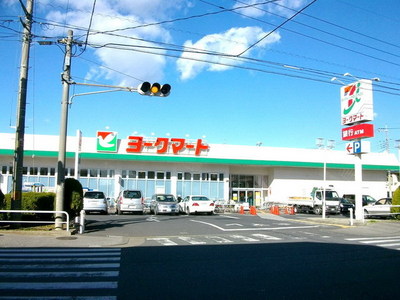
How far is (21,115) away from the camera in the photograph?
16.3 m

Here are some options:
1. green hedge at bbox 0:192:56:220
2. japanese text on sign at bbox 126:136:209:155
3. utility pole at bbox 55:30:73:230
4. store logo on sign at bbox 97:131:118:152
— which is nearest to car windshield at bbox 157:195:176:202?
japanese text on sign at bbox 126:136:209:155

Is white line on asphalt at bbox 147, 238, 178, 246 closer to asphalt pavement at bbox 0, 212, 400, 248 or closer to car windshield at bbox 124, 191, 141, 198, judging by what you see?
asphalt pavement at bbox 0, 212, 400, 248

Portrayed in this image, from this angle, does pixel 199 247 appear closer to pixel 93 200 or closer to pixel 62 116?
pixel 62 116

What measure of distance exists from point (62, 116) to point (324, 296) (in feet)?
42.1

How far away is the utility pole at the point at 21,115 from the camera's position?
633 inches

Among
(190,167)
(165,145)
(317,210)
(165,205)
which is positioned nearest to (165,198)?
(165,205)

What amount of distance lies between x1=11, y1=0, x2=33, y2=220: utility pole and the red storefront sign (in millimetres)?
18141

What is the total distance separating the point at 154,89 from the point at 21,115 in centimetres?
573

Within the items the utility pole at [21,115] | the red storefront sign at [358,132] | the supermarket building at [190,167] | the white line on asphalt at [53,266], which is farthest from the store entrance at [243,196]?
the white line on asphalt at [53,266]

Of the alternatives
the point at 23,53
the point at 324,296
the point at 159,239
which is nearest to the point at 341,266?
the point at 324,296

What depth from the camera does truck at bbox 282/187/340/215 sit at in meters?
32.4

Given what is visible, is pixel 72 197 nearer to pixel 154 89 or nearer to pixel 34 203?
pixel 34 203

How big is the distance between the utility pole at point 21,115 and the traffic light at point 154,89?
5.02 metres

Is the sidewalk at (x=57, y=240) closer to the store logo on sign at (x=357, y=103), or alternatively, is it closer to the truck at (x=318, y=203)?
the store logo on sign at (x=357, y=103)
